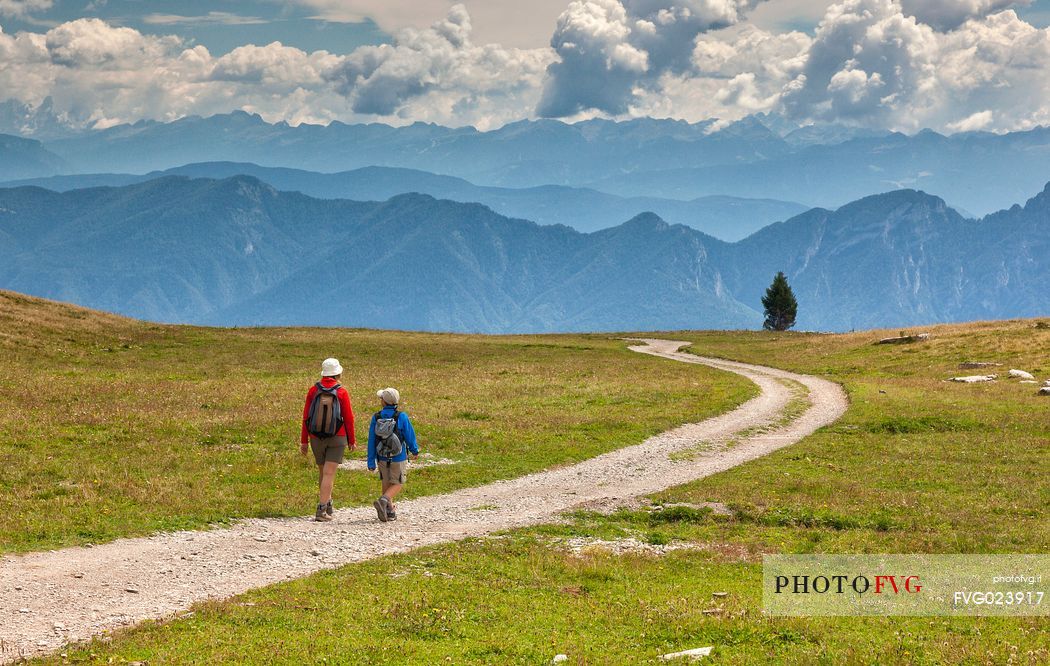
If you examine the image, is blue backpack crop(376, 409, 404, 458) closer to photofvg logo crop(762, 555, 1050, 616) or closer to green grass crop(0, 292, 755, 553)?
green grass crop(0, 292, 755, 553)

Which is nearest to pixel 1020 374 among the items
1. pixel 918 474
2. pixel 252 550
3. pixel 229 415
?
pixel 918 474

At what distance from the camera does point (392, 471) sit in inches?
751

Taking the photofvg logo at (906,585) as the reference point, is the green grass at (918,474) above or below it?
above

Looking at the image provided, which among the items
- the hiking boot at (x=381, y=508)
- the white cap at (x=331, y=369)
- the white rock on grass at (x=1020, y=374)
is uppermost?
the white cap at (x=331, y=369)

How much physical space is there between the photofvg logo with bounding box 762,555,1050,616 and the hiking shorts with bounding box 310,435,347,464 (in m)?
9.30

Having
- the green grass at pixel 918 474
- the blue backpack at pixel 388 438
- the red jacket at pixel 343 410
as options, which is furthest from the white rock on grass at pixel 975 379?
the red jacket at pixel 343 410

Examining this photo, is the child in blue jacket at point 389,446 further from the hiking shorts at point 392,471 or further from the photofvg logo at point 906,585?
the photofvg logo at point 906,585

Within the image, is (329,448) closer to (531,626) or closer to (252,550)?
(252,550)

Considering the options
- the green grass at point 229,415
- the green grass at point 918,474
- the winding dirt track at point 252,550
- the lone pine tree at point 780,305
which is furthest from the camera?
the lone pine tree at point 780,305

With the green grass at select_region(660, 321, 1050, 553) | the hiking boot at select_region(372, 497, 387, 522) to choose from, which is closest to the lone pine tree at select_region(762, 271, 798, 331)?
the green grass at select_region(660, 321, 1050, 553)

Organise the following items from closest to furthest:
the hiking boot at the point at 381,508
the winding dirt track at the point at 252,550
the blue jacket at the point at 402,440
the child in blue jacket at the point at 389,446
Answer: the winding dirt track at the point at 252,550 < the child in blue jacket at the point at 389,446 < the blue jacket at the point at 402,440 < the hiking boot at the point at 381,508

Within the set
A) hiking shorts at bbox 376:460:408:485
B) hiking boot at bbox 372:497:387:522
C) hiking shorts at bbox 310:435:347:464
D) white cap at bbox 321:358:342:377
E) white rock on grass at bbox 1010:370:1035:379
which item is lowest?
hiking boot at bbox 372:497:387:522

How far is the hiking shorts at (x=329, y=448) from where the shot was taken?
63.3 feet

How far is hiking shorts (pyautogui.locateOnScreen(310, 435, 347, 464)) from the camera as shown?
A: 1928cm
